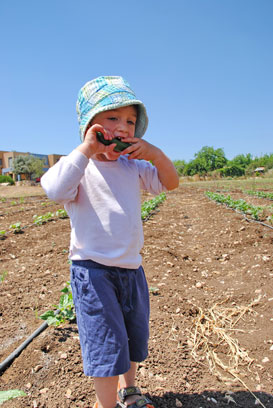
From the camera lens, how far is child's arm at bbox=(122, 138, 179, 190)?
1513 millimetres

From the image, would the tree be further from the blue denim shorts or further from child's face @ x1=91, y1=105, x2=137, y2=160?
the blue denim shorts

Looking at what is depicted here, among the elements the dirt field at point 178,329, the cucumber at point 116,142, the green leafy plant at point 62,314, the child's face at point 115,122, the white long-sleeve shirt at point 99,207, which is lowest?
the dirt field at point 178,329

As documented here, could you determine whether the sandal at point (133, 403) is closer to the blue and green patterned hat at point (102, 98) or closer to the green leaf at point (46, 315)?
the green leaf at point (46, 315)

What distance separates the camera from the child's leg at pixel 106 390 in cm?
142

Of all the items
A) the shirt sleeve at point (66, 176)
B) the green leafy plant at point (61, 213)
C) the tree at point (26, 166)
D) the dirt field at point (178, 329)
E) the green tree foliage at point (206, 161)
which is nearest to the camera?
the shirt sleeve at point (66, 176)

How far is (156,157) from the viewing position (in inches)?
64.1

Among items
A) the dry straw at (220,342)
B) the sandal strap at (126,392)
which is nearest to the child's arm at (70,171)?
the sandal strap at (126,392)

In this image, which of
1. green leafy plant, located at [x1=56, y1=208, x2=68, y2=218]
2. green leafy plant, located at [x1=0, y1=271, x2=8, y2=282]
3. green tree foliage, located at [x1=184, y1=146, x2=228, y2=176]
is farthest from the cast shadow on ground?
green tree foliage, located at [x1=184, y1=146, x2=228, y2=176]

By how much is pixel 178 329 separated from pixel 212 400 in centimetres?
74

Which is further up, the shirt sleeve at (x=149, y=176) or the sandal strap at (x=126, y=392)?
the shirt sleeve at (x=149, y=176)

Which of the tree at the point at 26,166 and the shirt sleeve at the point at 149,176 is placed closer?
the shirt sleeve at the point at 149,176

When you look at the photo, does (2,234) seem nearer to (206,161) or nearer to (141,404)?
(141,404)

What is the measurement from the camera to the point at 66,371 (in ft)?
6.40

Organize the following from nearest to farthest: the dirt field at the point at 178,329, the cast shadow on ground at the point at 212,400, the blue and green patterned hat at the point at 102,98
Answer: the blue and green patterned hat at the point at 102,98 < the cast shadow on ground at the point at 212,400 < the dirt field at the point at 178,329
